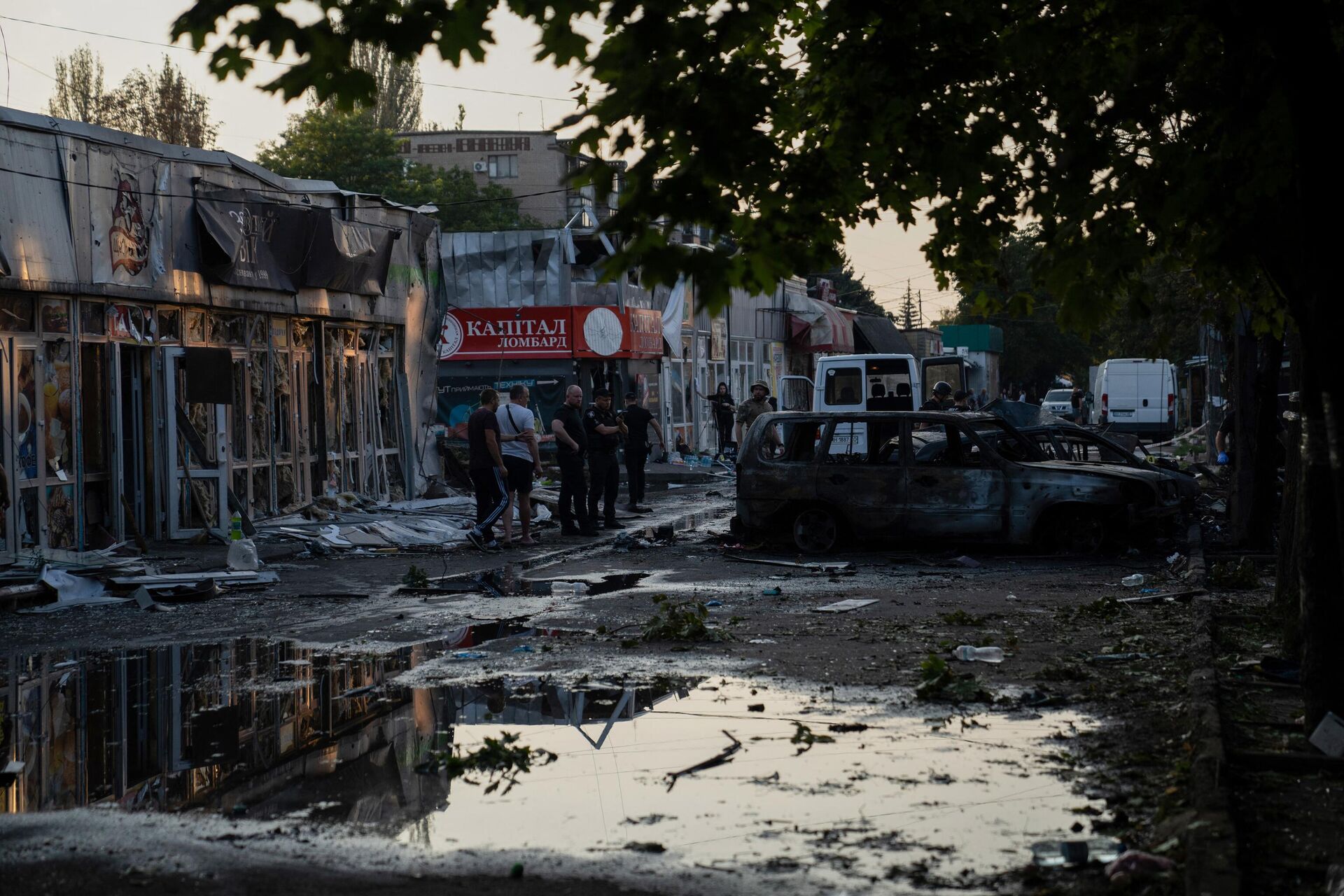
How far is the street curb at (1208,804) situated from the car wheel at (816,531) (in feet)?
25.3

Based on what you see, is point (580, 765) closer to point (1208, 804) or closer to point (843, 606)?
point (1208, 804)

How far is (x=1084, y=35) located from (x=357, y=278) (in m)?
16.3

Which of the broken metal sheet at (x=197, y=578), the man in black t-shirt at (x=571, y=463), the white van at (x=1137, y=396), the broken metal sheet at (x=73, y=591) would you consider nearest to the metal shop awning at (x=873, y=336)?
the white van at (x=1137, y=396)

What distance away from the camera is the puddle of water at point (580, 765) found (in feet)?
18.5

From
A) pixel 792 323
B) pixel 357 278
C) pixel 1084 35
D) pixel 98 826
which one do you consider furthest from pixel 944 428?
pixel 792 323

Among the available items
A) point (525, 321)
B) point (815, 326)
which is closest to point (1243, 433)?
point (525, 321)

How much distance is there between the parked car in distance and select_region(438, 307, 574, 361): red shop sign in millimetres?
21954

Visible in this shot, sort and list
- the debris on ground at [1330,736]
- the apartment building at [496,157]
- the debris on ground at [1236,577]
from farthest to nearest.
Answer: the apartment building at [496,157], the debris on ground at [1236,577], the debris on ground at [1330,736]

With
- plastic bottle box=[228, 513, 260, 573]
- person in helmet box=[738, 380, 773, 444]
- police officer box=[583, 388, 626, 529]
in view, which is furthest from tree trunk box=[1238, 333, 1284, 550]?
person in helmet box=[738, 380, 773, 444]

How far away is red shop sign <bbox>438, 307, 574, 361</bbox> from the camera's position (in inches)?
1421

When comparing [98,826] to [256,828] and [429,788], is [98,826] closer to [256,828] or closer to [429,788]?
[256,828]

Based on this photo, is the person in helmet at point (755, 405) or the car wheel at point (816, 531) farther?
the person in helmet at point (755, 405)

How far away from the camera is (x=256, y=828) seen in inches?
232

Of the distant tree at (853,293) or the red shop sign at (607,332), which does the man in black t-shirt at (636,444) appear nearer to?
the red shop sign at (607,332)
